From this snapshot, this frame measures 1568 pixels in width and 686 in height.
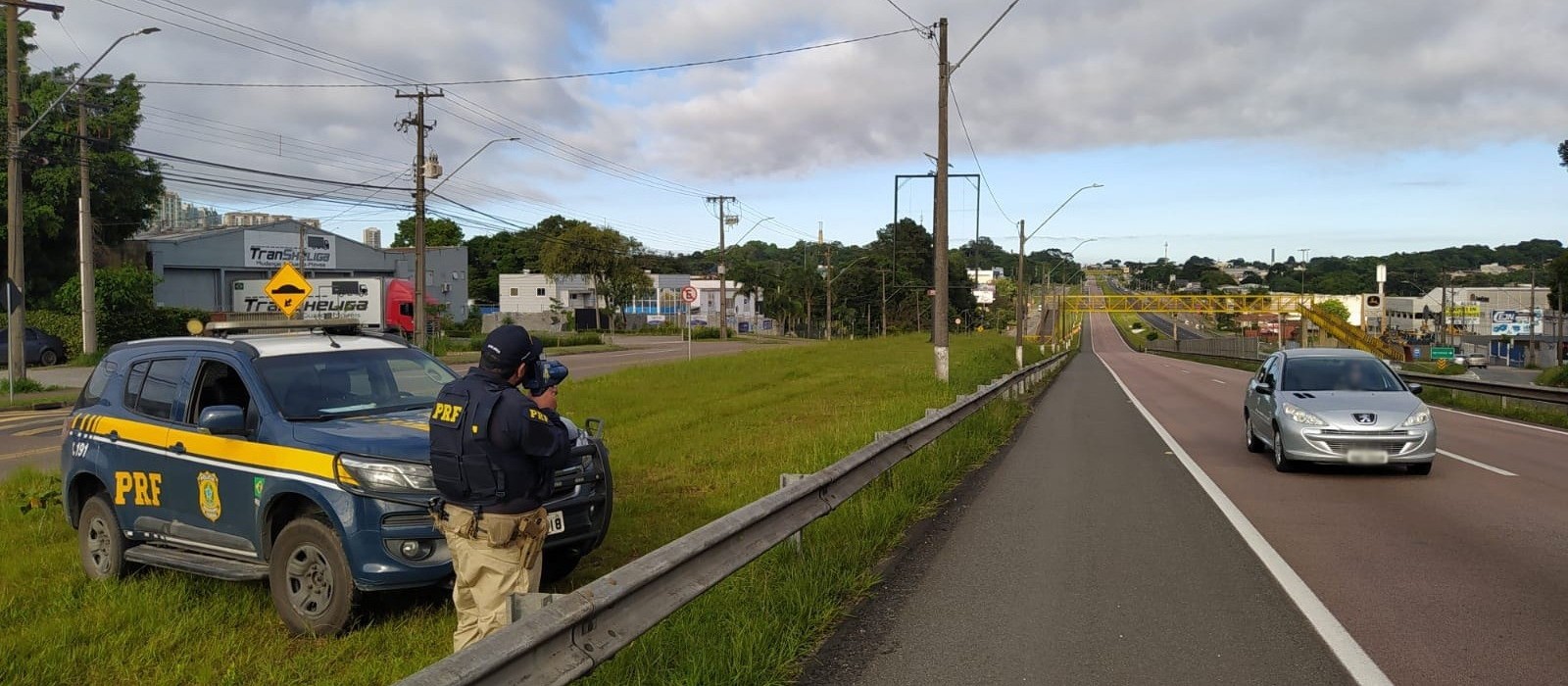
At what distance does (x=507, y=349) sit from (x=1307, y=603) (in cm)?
Result: 477

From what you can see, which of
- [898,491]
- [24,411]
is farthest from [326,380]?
[24,411]

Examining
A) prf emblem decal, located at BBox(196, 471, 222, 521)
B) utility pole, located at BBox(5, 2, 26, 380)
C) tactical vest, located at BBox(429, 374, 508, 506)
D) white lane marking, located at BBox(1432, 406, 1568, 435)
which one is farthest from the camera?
utility pole, located at BBox(5, 2, 26, 380)

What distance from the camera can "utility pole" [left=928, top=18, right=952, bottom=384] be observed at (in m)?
21.6

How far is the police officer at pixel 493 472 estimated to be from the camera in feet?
15.0

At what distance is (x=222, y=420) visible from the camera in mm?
6152

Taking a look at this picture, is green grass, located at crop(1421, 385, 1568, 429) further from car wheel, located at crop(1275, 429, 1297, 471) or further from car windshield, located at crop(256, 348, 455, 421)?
car windshield, located at crop(256, 348, 455, 421)

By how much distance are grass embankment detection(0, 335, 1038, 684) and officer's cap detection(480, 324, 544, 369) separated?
4.58 feet

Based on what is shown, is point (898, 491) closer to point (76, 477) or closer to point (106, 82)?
point (76, 477)

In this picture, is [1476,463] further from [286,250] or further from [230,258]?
[286,250]

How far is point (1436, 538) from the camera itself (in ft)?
27.1

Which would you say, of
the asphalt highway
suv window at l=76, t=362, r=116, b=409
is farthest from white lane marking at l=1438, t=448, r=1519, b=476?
suv window at l=76, t=362, r=116, b=409

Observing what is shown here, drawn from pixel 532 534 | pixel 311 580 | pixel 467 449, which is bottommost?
pixel 311 580

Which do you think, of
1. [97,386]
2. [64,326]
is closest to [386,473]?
[97,386]

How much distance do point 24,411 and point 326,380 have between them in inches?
798
